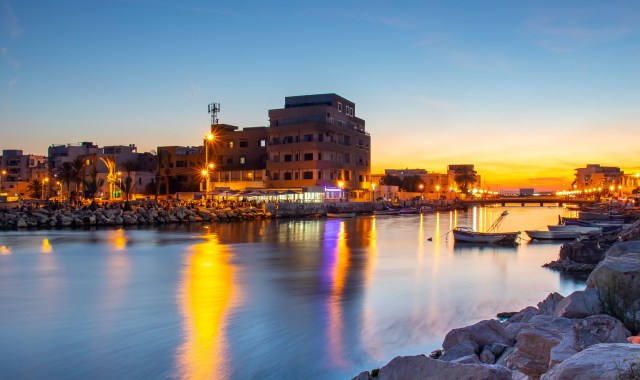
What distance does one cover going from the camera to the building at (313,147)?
304ft

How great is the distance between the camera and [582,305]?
460 inches

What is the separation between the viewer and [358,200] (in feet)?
338

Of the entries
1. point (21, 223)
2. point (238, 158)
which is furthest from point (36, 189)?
point (21, 223)

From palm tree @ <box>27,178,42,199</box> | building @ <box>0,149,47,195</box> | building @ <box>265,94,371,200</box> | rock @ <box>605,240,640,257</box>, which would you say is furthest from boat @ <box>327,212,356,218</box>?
building @ <box>0,149,47,195</box>

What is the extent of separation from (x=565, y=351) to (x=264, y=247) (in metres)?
35.3

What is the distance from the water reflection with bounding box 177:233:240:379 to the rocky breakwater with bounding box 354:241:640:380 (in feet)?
14.7

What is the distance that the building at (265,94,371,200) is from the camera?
92.7 meters

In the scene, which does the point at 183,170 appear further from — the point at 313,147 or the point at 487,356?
the point at 487,356

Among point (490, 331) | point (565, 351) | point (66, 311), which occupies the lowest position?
point (66, 311)

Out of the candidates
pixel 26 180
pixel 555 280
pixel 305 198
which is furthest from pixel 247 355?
pixel 26 180

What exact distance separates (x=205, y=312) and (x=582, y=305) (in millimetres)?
12192

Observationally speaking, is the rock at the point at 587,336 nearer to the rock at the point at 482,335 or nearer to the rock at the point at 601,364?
the rock at the point at 601,364

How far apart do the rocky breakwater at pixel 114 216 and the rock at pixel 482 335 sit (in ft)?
191

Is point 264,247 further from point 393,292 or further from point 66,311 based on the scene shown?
point 66,311
